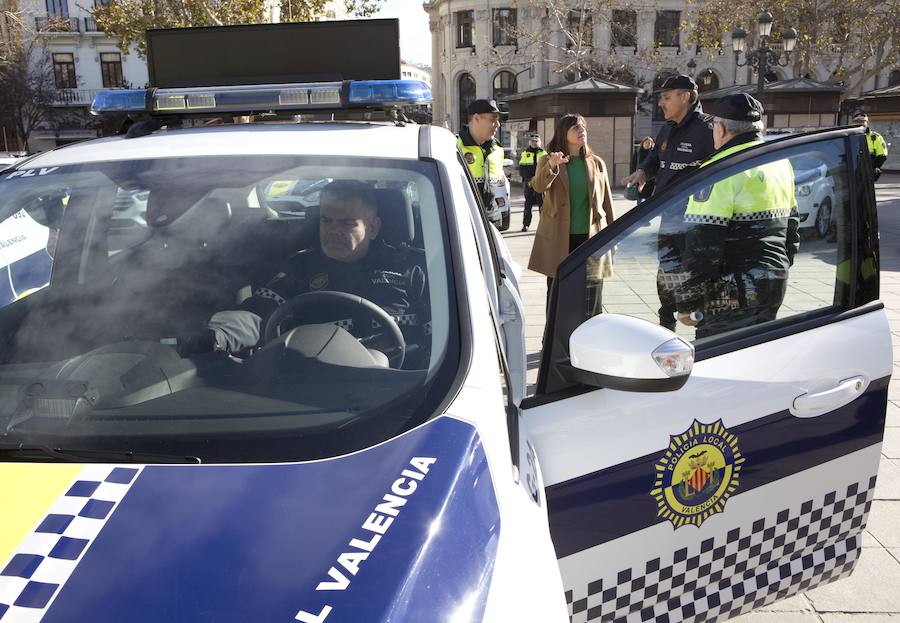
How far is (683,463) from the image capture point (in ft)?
6.69

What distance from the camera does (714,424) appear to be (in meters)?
2.08

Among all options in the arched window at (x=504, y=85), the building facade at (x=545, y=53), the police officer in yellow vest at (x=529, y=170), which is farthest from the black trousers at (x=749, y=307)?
the arched window at (x=504, y=85)

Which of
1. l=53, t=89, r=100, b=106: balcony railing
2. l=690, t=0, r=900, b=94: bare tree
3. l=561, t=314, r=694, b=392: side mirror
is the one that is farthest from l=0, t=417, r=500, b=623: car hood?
l=53, t=89, r=100, b=106: balcony railing

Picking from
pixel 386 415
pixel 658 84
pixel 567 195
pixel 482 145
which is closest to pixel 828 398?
pixel 386 415

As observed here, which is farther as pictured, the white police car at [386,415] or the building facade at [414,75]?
the building facade at [414,75]

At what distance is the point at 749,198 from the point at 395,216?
1149mm

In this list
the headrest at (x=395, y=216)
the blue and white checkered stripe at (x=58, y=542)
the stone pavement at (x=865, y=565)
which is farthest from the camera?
the stone pavement at (x=865, y=565)

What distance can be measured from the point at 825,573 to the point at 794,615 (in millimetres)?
550

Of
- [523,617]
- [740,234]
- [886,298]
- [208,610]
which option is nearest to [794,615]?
[740,234]

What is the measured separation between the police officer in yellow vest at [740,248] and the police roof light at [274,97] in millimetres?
1029

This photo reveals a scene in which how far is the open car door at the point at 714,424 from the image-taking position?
192 centimetres

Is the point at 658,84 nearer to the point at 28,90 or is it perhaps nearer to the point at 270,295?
the point at 28,90

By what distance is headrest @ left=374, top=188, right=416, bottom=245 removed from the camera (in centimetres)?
217

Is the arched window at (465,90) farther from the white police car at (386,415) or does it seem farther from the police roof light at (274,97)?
the white police car at (386,415)
